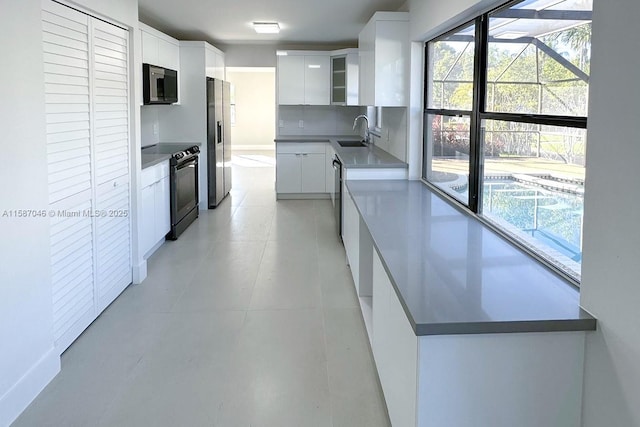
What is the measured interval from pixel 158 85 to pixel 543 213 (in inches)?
181

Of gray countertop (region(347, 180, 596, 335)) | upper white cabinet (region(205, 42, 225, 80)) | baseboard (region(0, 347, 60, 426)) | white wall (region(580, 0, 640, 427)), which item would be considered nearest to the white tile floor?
baseboard (region(0, 347, 60, 426))

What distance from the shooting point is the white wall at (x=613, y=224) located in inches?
60.0

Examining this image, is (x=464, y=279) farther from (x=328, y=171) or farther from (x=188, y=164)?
(x=328, y=171)

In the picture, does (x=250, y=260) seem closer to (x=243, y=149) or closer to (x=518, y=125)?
(x=518, y=125)

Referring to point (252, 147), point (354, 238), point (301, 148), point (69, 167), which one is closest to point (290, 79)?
point (301, 148)

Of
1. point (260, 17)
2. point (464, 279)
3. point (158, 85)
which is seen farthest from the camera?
point (260, 17)

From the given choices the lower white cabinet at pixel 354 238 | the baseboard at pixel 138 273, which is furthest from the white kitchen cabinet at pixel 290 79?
the baseboard at pixel 138 273

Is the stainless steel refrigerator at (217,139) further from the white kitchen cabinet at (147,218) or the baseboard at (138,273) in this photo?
the baseboard at (138,273)

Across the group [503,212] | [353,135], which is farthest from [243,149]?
[503,212]

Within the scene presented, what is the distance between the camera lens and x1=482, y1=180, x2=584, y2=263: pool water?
2141 mm

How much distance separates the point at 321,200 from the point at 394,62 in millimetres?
3755

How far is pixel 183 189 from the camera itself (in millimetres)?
6227

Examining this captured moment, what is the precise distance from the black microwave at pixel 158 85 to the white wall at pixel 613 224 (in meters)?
4.67

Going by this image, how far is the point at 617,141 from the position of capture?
160cm
